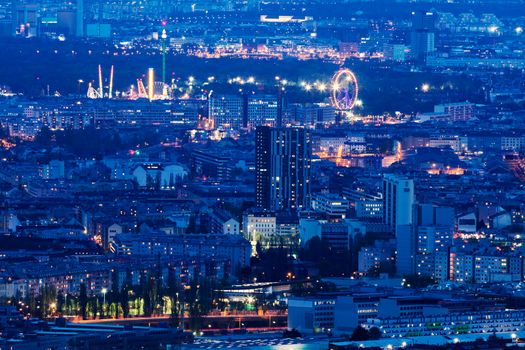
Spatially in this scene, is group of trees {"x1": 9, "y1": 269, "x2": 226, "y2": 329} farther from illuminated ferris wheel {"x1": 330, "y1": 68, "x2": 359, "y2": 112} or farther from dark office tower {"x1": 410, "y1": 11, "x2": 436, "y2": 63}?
dark office tower {"x1": 410, "y1": 11, "x2": 436, "y2": 63}

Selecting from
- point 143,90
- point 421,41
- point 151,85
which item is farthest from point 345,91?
point 421,41

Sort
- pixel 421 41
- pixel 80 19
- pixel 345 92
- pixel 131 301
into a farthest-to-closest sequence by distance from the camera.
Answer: pixel 80 19 → pixel 421 41 → pixel 345 92 → pixel 131 301

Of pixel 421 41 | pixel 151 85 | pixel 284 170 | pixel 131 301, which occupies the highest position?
pixel 421 41

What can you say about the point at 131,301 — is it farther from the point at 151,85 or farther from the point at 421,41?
the point at 421,41

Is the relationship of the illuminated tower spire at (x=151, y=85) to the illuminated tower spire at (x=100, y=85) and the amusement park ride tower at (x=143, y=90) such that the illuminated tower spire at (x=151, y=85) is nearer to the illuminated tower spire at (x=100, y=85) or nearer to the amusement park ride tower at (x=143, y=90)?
the amusement park ride tower at (x=143, y=90)

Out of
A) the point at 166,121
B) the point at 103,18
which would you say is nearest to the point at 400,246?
the point at 166,121

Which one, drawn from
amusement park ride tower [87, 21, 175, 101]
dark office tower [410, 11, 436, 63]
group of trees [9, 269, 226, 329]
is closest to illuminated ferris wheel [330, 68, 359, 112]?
amusement park ride tower [87, 21, 175, 101]

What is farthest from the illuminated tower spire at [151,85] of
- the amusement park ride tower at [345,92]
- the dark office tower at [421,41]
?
the dark office tower at [421,41]
